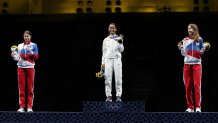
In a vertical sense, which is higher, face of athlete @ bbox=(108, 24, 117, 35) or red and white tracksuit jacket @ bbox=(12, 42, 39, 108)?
face of athlete @ bbox=(108, 24, 117, 35)

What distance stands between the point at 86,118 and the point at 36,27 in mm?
7155

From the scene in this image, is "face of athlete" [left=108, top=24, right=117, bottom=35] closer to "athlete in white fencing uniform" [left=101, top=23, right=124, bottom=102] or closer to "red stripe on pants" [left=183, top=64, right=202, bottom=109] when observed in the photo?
"athlete in white fencing uniform" [left=101, top=23, right=124, bottom=102]

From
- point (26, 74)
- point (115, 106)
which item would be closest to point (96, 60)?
point (26, 74)

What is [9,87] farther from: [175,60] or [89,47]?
[175,60]

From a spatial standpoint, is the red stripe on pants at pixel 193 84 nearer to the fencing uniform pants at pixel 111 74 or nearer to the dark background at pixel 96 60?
the fencing uniform pants at pixel 111 74

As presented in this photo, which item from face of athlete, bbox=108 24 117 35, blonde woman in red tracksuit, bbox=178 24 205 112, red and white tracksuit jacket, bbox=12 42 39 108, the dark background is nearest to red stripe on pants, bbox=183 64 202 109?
blonde woman in red tracksuit, bbox=178 24 205 112

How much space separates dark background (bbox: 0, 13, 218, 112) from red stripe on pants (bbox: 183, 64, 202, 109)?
505 centimetres

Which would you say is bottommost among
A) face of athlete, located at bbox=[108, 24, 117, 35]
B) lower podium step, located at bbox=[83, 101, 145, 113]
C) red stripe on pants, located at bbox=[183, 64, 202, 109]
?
lower podium step, located at bbox=[83, 101, 145, 113]

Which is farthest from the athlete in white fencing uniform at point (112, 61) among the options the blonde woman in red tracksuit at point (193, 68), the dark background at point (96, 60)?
the dark background at point (96, 60)

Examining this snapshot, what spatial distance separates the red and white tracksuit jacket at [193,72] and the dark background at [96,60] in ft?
16.6

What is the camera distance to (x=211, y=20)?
50.7 ft

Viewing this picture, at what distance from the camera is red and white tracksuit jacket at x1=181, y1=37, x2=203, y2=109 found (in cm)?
1041

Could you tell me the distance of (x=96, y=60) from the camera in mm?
16078

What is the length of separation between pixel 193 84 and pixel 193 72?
0.23 m
